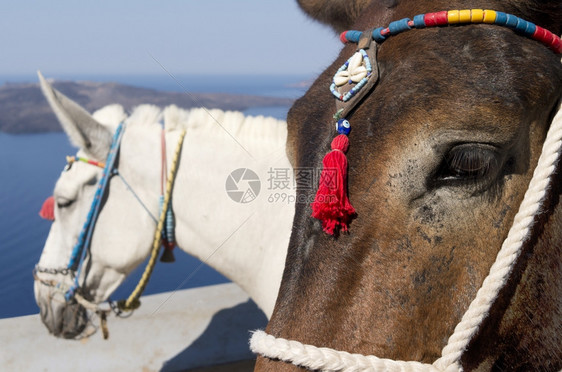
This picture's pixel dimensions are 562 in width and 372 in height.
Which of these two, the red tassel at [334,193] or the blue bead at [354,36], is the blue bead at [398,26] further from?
the red tassel at [334,193]

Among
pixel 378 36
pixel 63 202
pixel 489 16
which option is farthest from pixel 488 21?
pixel 63 202

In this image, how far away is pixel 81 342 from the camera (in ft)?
11.0

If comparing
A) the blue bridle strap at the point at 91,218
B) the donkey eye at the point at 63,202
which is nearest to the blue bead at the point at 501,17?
the blue bridle strap at the point at 91,218

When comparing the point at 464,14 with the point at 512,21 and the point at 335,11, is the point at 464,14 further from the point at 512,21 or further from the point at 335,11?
the point at 335,11

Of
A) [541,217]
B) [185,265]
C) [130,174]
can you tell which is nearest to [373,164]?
[541,217]

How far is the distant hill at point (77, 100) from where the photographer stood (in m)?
6.07

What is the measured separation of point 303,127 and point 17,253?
4112mm

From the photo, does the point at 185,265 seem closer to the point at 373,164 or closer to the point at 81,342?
the point at 81,342

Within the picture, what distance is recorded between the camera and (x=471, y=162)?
101cm

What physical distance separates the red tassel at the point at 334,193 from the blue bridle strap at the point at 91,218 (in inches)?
78.1

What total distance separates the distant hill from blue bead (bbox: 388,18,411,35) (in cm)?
471

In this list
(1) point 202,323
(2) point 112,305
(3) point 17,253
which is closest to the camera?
(2) point 112,305

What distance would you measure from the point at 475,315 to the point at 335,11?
4.32ft

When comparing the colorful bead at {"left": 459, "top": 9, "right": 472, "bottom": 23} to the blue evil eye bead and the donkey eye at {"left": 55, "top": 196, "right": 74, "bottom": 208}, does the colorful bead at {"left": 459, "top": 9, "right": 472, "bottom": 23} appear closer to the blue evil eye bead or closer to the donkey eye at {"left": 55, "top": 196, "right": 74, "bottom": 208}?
the blue evil eye bead
